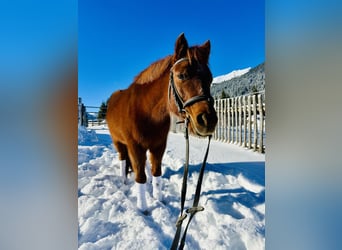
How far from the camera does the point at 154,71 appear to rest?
0.67m

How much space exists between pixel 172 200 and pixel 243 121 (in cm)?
44

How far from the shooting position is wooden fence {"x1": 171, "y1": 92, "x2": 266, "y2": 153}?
27.6 inches

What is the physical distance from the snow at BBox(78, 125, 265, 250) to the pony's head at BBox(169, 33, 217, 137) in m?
0.14

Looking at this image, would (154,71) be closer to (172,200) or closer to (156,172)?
(156,172)

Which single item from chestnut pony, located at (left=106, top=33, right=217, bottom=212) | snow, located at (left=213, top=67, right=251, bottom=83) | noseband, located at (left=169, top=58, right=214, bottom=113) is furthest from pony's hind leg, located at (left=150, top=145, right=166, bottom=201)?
snow, located at (left=213, top=67, right=251, bottom=83)

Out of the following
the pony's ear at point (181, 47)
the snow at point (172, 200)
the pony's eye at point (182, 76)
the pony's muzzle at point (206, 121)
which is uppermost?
the pony's ear at point (181, 47)

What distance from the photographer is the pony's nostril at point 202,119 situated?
518 millimetres

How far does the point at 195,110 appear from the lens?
529 millimetres

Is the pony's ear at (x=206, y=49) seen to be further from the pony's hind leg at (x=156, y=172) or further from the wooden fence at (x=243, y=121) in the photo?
the pony's hind leg at (x=156, y=172)

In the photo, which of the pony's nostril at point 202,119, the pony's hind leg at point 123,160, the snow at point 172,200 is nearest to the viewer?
the pony's nostril at point 202,119

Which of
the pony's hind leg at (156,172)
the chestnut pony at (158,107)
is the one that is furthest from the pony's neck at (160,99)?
the pony's hind leg at (156,172)

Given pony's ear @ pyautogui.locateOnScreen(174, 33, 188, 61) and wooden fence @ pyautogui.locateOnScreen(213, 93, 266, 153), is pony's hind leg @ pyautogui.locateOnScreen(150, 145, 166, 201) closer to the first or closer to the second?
wooden fence @ pyautogui.locateOnScreen(213, 93, 266, 153)

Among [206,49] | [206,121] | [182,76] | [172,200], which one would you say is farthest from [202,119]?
[172,200]
